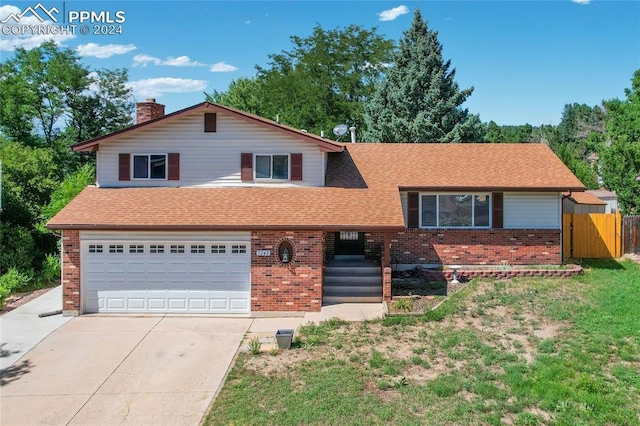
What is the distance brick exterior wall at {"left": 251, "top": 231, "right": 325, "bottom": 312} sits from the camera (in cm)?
1308

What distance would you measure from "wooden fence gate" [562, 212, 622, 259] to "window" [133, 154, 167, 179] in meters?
15.1

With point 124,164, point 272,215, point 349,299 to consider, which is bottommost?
point 349,299

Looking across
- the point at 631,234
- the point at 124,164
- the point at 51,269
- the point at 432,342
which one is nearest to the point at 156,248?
the point at 124,164

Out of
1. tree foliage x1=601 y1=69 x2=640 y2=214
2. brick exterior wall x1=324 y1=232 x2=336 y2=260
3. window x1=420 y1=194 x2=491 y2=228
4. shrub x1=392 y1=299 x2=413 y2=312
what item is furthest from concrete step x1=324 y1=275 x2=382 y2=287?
tree foliage x1=601 y1=69 x2=640 y2=214

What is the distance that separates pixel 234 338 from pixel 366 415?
4.82 m

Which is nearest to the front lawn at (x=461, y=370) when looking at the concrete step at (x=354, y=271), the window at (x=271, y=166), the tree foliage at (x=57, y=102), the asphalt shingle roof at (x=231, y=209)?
the concrete step at (x=354, y=271)

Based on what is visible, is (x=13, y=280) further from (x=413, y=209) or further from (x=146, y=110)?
(x=413, y=209)

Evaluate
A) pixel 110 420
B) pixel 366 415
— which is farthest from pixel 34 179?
pixel 366 415

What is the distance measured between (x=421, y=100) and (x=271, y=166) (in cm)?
1734

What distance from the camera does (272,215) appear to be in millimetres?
13430

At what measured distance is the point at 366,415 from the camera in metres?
7.38

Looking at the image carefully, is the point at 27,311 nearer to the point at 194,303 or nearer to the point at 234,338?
the point at 194,303

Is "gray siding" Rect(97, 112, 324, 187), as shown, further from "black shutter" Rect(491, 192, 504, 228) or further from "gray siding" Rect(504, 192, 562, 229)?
"gray siding" Rect(504, 192, 562, 229)

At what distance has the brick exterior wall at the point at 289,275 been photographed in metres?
13.1
